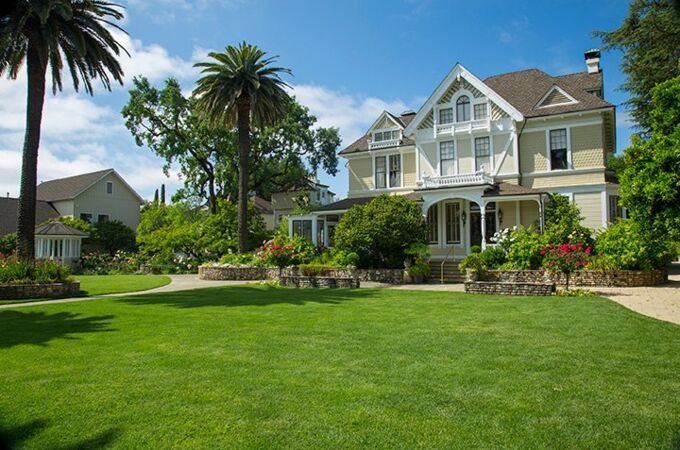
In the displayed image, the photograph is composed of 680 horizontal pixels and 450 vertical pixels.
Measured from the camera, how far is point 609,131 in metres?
24.8

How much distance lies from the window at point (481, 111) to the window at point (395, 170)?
5.42 meters

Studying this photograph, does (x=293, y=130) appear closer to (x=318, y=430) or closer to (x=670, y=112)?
(x=670, y=112)

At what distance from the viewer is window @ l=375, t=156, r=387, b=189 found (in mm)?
29109

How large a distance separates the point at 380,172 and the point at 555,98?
10765mm

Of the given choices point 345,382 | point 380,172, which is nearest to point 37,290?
point 345,382

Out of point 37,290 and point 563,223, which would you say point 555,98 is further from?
point 37,290

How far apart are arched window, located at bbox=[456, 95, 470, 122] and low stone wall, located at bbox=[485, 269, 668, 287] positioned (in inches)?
430

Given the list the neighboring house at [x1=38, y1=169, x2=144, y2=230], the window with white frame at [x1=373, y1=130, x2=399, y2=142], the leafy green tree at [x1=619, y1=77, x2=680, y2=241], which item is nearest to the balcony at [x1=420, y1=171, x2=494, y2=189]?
the window with white frame at [x1=373, y1=130, x2=399, y2=142]

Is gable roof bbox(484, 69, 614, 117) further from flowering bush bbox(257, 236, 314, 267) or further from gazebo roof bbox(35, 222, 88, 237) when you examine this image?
gazebo roof bbox(35, 222, 88, 237)

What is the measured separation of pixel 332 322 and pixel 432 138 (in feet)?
62.9

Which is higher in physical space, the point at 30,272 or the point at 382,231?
the point at 382,231

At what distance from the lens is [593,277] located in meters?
17.0

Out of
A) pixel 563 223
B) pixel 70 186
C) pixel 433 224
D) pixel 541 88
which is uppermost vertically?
pixel 541 88

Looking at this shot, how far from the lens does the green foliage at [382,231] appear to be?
20562 mm
